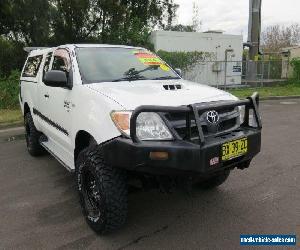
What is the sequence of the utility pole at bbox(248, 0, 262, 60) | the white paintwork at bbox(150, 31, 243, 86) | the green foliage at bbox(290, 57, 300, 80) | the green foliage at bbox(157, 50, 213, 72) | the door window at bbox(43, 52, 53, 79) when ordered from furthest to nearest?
the utility pole at bbox(248, 0, 262, 60)
the green foliage at bbox(290, 57, 300, 80)
the white paintwork at bbox(150, 31, 243, 86)
the green foliage at bbox(157, 50, 213, 72)
the door window at bbox(43, 52, 53, 79)

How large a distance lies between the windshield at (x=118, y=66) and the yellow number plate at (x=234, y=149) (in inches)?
59.8

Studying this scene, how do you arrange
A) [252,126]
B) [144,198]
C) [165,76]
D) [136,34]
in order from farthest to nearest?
[136,34] < [165,76] < [144,198] < [252,126]

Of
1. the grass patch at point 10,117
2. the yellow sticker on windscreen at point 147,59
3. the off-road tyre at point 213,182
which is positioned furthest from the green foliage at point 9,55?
the off-road tyre at point 213,182

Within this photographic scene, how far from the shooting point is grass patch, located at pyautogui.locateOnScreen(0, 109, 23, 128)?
9102 mm

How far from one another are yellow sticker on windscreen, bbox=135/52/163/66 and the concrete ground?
1682 millimetres

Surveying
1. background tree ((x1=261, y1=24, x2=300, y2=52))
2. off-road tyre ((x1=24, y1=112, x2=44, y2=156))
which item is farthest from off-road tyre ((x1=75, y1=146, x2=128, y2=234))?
background tree ((x1=261, y1=24, x2=300, y2=52))

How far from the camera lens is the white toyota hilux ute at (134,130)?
3.15 m

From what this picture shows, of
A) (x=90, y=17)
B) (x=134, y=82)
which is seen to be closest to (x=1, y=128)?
(x=134, y=82)

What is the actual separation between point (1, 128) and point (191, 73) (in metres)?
11.6

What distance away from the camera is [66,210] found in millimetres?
4148

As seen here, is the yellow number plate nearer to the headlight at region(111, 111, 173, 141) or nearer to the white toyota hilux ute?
the white toyota hilux ute

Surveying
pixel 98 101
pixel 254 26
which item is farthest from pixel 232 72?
pixel 98 101

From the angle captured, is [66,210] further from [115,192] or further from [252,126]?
[252,126]

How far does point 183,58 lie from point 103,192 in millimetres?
15061
